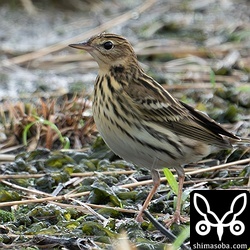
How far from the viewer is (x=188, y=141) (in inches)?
237

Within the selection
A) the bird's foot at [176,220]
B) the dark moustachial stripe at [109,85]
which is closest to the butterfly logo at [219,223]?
the bird's foot at [176,220]

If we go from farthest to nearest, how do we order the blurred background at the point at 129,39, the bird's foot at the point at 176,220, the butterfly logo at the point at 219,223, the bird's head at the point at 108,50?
1. the blurred background at the point at 129,39
2. the bird's head at the point at 108,50
3. the bird's foot at the point at 176,220
4. the butterfly logo at the point at 219,223

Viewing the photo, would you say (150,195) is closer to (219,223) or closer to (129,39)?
(219,223)

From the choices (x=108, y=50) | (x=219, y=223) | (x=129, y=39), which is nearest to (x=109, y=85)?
(x=108, y=50)

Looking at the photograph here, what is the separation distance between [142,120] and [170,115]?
0.29m

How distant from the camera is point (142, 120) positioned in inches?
231

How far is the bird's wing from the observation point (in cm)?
594

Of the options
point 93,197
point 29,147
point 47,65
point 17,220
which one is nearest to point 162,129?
point 93,197

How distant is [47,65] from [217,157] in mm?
3832

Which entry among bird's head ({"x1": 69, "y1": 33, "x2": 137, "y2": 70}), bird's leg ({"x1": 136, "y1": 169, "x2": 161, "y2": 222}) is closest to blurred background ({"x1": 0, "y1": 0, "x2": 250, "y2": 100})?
bird's head ({"x1": 69, "y1": 33, "x2": 137, "y2": 70})

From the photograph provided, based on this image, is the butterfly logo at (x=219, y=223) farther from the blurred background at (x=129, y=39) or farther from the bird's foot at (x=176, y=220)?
the blurred background at (x=129, y=39)

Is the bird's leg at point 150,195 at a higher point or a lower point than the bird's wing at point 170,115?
lower

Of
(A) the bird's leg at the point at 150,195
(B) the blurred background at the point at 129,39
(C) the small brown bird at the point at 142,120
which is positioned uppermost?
(B) the blurred background at the point at 129,39

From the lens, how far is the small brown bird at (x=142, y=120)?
19.0 ft
